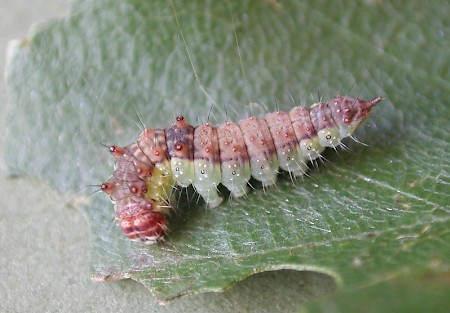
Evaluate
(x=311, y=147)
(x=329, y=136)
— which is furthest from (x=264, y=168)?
(x=329, y=136)

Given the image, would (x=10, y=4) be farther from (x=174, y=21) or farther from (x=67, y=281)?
(x=67, y=281)

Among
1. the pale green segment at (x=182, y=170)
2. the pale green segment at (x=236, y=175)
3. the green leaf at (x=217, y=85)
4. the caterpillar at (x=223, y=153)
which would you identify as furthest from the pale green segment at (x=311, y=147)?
the pale green segment at (x=182, y=170)

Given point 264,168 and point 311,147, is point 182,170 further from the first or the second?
point 311,147

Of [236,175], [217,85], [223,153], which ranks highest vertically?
[217,85]

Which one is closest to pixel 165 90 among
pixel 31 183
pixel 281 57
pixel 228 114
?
pixel 228 114

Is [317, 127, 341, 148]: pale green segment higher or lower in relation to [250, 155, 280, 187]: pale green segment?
higher

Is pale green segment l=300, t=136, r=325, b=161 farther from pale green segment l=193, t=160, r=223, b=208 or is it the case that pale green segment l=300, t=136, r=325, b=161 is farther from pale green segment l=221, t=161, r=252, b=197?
pale green segment l=193, t=160, r=223, b=208

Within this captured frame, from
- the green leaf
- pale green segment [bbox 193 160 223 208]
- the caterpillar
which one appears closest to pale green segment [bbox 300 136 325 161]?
the caterpillar
